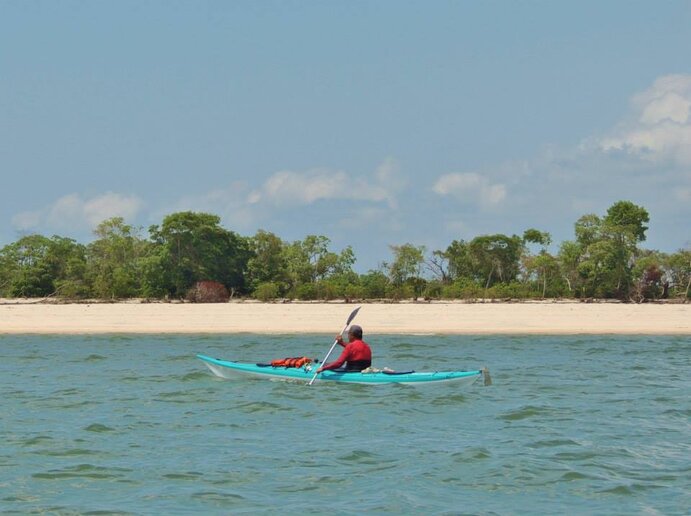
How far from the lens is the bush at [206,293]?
5275 centimetres

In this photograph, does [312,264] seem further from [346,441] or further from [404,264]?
[346,441]

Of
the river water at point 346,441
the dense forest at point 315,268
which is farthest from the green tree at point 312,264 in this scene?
the river water at point 346,441

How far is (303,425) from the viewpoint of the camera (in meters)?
15.8

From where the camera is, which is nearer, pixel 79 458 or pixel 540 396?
pixel 79 458

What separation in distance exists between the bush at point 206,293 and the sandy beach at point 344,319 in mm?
5760

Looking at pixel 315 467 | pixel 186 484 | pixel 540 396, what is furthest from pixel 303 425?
pixel 540 396

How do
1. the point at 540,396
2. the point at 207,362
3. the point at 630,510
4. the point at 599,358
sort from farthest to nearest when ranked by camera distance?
1. the point at 599,358
2. the point at 207,362
3. the point at 540,396
4. the point at 630,510

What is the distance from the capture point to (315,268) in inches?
2338

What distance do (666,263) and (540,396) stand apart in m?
38.3

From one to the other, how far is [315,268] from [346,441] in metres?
45.2

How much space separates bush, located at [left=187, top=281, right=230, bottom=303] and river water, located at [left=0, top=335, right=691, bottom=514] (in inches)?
1052

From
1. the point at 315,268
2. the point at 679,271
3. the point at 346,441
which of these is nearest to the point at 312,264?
the point at 315,268

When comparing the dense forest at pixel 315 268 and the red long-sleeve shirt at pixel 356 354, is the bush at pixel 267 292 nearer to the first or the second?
the dense forest at pixel 315 268

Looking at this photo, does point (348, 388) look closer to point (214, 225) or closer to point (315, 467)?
point (315, 467)
